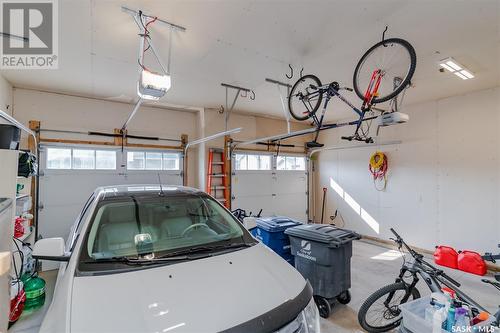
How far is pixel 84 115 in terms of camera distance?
4.40m

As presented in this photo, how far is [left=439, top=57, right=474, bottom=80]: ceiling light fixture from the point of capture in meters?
3.08

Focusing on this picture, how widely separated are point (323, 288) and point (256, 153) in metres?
3.90

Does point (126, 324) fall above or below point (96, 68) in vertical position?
below

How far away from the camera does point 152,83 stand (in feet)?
7.72

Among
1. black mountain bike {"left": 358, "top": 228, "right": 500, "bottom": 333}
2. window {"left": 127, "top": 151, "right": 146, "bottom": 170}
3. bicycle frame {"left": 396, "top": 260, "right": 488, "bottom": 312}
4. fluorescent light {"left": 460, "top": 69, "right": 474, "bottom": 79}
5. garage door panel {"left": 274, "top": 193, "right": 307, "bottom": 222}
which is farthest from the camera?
garage door panel {"left": 274, "top": 193, "right": 307, "bottom": 222}

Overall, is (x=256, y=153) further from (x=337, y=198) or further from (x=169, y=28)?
(x=169, y=28)

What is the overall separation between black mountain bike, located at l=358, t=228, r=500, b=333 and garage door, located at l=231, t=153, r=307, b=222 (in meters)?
3.55

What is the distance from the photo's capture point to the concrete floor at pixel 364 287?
250 cm

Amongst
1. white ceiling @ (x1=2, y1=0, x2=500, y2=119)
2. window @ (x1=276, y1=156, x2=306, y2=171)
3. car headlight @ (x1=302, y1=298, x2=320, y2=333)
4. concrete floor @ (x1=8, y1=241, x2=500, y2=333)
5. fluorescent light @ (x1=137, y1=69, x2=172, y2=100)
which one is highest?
white ceiling @ (x1=2, y1=0, x2=500, y2=119)

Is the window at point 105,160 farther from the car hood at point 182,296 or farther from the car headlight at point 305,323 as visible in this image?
the car headlight at point 305,323

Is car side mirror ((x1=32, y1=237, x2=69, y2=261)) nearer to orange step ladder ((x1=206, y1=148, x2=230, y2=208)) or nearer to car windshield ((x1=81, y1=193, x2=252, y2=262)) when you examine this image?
car windshield ((x1=81, y1=193, x2=252, y2=262))

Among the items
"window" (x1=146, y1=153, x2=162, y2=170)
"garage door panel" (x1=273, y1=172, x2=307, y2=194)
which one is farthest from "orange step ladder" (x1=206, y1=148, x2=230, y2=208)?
"garage door panel" (x1=273, y1=172, x2=307, y2=194)

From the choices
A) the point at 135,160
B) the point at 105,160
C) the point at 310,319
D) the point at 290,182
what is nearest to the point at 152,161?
the point at 135,160

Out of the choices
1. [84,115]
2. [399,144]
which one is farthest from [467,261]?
[84,115]
